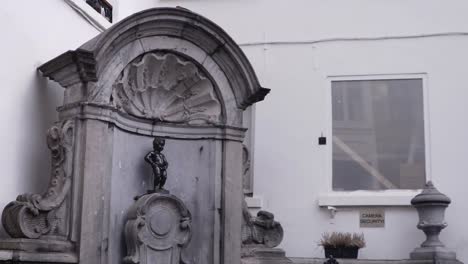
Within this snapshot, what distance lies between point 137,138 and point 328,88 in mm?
2712

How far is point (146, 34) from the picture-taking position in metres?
7.15

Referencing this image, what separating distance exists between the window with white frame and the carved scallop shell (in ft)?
6.57

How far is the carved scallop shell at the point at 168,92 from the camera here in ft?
24.0

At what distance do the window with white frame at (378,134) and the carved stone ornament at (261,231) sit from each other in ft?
4.91

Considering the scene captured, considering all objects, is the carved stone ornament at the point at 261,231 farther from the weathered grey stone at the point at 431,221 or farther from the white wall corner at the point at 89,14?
the white wall corner at the point at 89,14

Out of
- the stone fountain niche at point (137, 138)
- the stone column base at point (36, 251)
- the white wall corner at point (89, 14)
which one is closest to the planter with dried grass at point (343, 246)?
the stone fountain niche at point (137, 138)

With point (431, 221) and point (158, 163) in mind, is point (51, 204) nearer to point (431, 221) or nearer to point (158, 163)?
point (158, 163)

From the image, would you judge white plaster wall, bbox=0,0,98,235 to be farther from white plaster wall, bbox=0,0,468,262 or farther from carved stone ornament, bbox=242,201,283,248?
carved stone ornament, bbox=242,201,283,248

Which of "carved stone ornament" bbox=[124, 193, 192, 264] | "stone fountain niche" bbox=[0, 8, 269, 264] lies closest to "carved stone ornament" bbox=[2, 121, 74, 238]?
"stone fountain niche" bbox=[0, 8, 269, 264]

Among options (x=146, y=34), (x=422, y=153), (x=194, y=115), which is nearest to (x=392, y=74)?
(x=422, y=153)

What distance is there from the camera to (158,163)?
7.24 m

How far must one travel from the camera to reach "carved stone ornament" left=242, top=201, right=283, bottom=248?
25.0ft

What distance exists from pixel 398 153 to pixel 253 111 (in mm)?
1779

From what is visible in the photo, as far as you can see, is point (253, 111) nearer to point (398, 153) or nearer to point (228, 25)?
point (228, 25)
